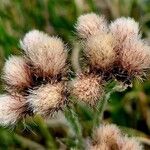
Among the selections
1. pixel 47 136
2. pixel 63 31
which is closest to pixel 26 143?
pixel 47 136

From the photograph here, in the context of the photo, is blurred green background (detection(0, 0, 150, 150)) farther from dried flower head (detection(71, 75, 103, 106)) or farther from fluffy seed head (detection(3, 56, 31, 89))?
dried flower head (detection(71, 75, 103, 106))

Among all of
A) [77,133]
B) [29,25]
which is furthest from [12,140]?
[77,133]

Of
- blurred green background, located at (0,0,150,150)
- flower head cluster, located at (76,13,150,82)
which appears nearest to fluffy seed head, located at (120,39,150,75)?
flower head cluster, located at (76,13,150,82)

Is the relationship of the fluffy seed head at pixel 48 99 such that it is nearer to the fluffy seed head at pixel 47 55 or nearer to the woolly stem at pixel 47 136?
the fluffy seed head at pixel 47 55

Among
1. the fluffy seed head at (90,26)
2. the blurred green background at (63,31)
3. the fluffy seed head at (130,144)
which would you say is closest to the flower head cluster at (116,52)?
the fluffy seed head at (90,26)

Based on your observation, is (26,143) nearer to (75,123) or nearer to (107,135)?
(75,123)
